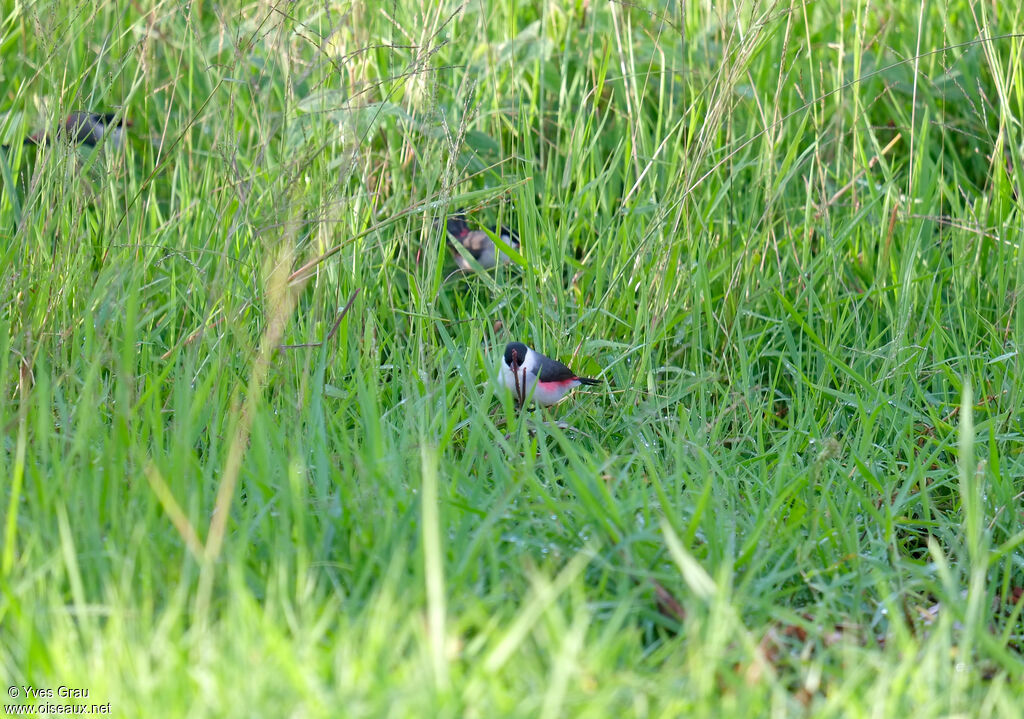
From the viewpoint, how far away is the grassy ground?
1608mm

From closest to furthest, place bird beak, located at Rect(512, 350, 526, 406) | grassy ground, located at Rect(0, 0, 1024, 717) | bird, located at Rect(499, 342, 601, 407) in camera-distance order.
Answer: grassy ground, located at Rect(0, 0, 1024, 717), bird beak, located at Rect(512, 350, 526, 406), bird, located at Rect(499, 342, 601, 407)

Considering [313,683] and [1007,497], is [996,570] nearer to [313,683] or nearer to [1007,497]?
[1007,497]

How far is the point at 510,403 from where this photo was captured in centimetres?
258

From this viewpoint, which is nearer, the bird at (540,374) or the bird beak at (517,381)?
the bird beak at (517,381)

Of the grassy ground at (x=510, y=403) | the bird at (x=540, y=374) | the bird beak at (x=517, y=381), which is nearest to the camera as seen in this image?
the grassy ground at (x=510, y=403)

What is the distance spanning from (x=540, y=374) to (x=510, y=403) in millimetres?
464

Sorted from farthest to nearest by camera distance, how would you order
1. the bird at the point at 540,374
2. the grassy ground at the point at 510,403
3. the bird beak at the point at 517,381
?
the bird at the point at 540,374 < the bird beak at the point at 517,381 < the grassy ground at the point at 510,403

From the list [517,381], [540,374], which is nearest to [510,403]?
[517,381]

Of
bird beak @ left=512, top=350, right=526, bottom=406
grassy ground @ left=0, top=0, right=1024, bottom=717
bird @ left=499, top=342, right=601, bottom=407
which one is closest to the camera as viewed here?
grassy ground @ left=0, top=0, right=1024, bottom=717

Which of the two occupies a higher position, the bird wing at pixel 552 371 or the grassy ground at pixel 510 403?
the grassy ground at pixel 510 403

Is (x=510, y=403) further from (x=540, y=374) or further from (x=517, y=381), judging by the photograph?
(x=540, y=374)

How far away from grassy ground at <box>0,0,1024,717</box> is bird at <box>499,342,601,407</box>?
75 mm

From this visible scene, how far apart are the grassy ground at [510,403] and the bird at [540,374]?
0.25 ft

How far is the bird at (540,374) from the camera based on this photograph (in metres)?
3.00
